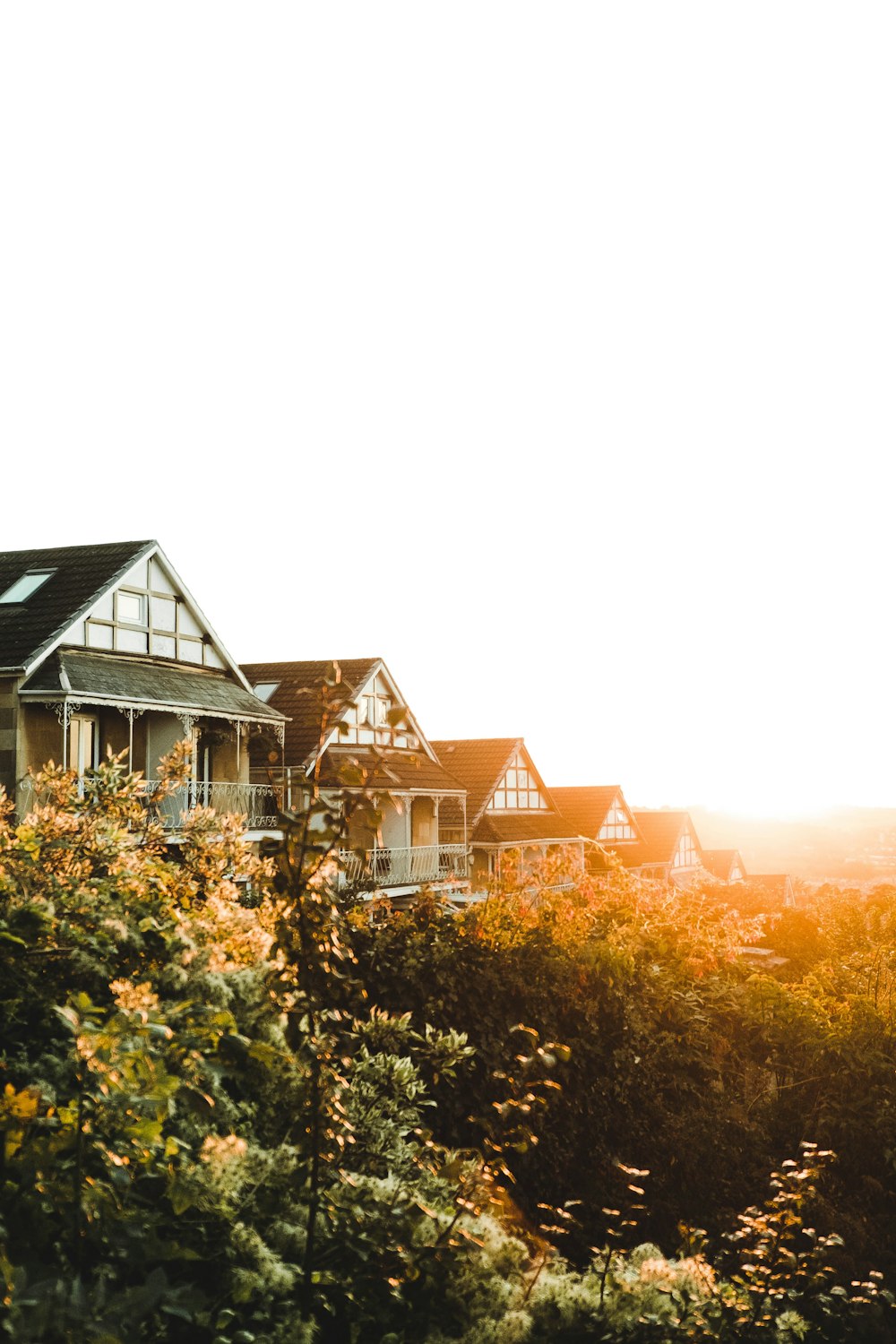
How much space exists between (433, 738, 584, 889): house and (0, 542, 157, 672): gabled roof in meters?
17.9

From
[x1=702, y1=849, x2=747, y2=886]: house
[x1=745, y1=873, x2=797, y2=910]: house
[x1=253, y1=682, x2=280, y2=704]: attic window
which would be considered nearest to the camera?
[x1=253, y1=682, x2=280, y2=704]: attic window

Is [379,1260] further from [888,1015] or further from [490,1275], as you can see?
[888,1015]

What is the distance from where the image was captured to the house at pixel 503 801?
38.4 m

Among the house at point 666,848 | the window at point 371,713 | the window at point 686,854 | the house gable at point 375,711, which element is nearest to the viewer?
the house gable at point 375,711

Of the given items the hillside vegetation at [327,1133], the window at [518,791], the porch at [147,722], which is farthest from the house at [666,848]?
the hillside vegetation at [327,1133]

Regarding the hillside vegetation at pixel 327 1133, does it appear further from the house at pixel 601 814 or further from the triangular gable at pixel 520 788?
the house at pixel 601 814

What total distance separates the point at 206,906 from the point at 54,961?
99 centimetres

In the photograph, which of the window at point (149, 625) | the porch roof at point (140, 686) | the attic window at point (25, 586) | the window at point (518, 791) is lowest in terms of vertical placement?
the window at point (518, 791)

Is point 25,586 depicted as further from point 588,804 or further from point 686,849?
point 686,849

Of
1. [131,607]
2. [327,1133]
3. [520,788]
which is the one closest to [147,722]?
[131,607]

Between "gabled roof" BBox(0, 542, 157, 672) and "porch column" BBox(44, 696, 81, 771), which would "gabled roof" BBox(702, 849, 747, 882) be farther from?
"porch column" BBox(44, 696, 81, 771)

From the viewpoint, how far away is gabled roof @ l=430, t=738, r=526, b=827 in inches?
1548

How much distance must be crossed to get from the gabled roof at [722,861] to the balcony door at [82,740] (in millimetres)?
45305

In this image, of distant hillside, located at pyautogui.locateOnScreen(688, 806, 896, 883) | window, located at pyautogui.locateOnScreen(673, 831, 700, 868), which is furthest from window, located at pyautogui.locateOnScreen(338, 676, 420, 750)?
distant hillside, located at pyautogui.locateOnScreen(688, 806, 896, 883)
